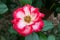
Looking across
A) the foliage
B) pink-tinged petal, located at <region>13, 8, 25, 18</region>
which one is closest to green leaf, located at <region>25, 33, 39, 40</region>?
the foliage

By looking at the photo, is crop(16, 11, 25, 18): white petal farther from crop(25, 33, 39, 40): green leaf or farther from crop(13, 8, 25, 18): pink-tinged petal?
crop(25, 33, 39, 40): green leaf

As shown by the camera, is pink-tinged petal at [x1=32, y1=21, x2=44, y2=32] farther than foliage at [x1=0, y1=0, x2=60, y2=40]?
No

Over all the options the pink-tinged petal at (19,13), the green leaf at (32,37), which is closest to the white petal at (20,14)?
the pink-tinged petal at (19,13)

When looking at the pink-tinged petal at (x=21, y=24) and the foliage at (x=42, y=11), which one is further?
the foliage at (x=42, y=11)

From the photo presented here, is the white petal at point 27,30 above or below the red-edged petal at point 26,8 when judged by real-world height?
below

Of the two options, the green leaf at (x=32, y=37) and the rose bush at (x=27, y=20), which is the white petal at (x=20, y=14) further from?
the green leaf at (x=32, y=37)

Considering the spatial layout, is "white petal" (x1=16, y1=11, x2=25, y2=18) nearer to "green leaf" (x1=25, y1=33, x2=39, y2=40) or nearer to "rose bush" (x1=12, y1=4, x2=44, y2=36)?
"rose bush" (x1=12, y1=4, x2=44, y2=36)

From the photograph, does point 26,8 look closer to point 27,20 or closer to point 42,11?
point 27,20

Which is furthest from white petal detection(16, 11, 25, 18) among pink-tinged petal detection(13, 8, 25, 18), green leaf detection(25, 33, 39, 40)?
green leaf detection(25, 33, 39, 40)

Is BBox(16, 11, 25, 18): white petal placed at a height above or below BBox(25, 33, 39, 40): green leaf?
above

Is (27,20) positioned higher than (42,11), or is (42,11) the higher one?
(27,20)

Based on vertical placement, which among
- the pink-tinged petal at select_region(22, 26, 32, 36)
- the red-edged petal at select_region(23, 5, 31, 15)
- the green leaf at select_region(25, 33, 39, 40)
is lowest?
the green leaf at select_region(25, 33, 39, 40)

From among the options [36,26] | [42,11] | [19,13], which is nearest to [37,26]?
[36,26]
